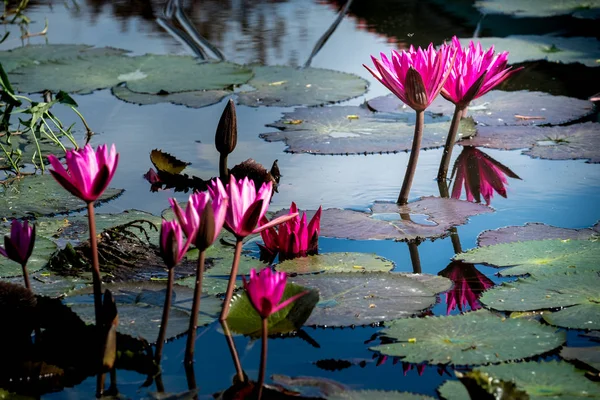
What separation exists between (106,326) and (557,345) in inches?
28.2

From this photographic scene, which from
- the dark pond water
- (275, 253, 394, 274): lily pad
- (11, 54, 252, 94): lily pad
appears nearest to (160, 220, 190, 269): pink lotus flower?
the dark pond water

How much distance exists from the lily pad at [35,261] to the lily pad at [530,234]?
3.15ft

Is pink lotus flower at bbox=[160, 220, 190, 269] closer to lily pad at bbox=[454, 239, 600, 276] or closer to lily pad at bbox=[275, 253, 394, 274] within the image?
lily pad at bbox=[275, 253, 394, 274]

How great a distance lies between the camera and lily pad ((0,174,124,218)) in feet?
7.25

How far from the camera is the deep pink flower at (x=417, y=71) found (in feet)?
6.63

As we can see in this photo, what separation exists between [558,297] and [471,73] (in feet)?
2.76

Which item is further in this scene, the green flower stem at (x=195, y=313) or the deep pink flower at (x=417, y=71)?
the deep pink flower at (x=417, y=71)

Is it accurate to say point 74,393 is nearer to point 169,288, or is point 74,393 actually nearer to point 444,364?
point 169,288

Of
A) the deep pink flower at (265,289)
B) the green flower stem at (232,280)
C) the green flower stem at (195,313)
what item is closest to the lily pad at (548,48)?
the green flower stem at (232,280)

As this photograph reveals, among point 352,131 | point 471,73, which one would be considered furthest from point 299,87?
point 471,73

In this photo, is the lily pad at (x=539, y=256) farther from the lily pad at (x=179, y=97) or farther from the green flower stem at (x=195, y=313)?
the lily pad at (x=179, y=97)

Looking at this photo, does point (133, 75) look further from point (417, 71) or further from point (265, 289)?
point (265, 289)

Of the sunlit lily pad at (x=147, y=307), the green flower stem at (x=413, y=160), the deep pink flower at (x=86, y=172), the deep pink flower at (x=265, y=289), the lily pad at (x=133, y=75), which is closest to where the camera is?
the deep pink flower at (x=265, y=289)

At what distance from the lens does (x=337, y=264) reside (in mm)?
1832
